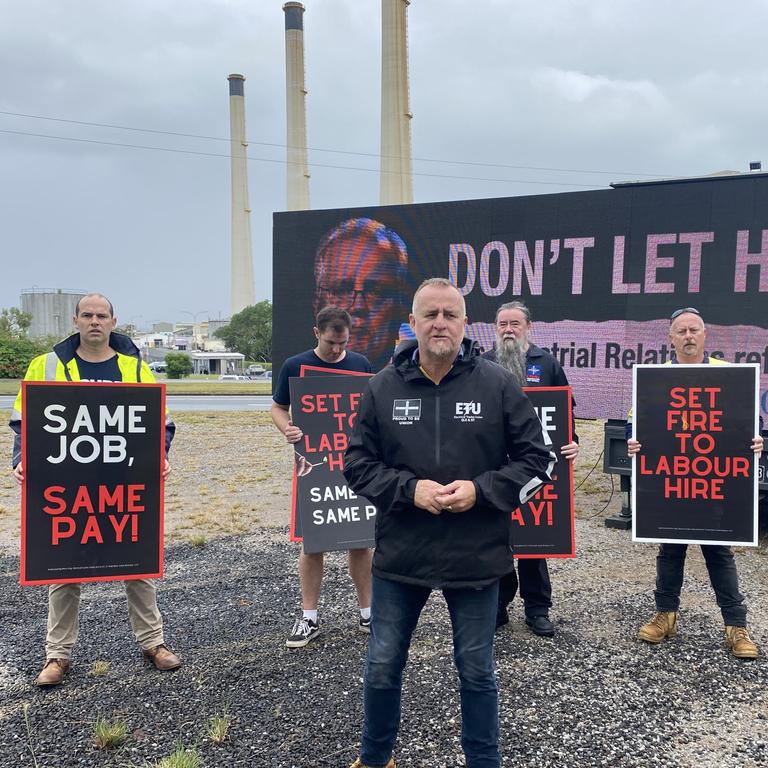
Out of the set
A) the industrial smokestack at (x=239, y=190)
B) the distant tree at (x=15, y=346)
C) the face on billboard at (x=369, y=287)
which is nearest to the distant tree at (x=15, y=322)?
the distant tree at (x=15, y=346)

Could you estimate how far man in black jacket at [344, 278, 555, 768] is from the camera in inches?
88.2

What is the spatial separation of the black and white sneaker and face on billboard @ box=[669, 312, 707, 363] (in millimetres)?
2660

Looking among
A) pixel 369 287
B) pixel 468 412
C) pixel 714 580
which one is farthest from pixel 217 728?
pixel 369 287

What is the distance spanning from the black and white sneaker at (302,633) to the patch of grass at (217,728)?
80 centimetres

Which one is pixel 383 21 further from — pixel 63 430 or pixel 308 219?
pixel 63 430

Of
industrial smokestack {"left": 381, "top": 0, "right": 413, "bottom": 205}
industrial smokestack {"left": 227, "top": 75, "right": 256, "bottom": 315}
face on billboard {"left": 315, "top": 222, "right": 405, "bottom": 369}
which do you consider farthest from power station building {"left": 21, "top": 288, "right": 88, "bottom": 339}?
face on billboard {"left": 315, "top": 222, "right": 405, "bottom": 369}

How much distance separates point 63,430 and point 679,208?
539 cm

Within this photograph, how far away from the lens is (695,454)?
376 cm

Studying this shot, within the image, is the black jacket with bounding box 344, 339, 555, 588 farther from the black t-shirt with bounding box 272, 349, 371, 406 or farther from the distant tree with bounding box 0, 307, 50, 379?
the distant tree with bounding box 0, 307, 50, 379

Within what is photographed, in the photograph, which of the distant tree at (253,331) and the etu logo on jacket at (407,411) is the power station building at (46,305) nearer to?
the distant tree at (253,331)

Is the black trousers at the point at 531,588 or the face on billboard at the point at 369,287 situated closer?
the black trousers at the point at 531,588

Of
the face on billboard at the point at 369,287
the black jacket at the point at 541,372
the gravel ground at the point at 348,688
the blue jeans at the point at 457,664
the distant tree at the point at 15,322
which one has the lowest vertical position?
the gravel ground at the point at 348,688

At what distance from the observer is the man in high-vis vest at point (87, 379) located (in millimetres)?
3303

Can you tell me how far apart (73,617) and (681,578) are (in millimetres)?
3346
